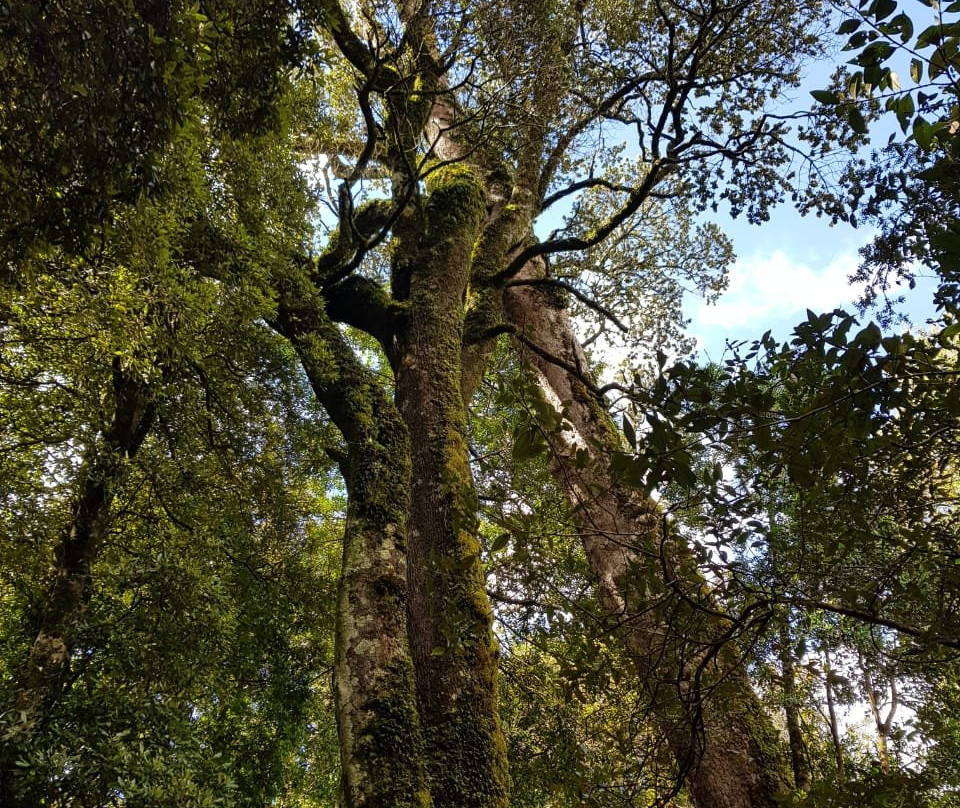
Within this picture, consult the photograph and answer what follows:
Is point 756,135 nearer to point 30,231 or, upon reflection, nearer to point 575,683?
point 575,683

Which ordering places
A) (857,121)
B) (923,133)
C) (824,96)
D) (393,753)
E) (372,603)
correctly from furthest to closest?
(372,603), (393,753), (857,121), (824,96), (923,133)

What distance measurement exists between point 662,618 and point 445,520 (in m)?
1.73

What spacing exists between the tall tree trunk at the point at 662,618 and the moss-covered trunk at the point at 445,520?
2.19ft

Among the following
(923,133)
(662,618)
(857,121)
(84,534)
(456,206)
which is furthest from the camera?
(456,206)

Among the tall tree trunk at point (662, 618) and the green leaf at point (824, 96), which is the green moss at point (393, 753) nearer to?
the tall tree trunk at point (662, 618)

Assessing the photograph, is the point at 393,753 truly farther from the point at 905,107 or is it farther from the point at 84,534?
the point at 84,534

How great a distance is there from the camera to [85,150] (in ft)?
8.87

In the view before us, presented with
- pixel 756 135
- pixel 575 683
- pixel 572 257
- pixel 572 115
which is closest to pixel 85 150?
pixel 575 683

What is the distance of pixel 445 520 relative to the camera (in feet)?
13.3

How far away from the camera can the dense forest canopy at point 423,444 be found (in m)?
2.31

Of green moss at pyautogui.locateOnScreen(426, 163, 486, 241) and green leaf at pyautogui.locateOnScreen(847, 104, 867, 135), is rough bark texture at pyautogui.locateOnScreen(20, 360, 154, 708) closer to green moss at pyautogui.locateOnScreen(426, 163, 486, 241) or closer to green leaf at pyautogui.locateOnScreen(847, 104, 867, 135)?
green moss at pyautogui.locateOnScreen(426, 163, 486, 241)

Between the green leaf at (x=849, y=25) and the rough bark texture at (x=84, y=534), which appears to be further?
the rough bark texture at (x=84, y=534)

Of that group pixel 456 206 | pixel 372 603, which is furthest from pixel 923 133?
pixel 456 206

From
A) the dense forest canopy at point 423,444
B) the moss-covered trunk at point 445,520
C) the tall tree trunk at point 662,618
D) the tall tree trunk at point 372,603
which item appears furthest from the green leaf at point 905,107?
the tall tree trunk at point 372,603
